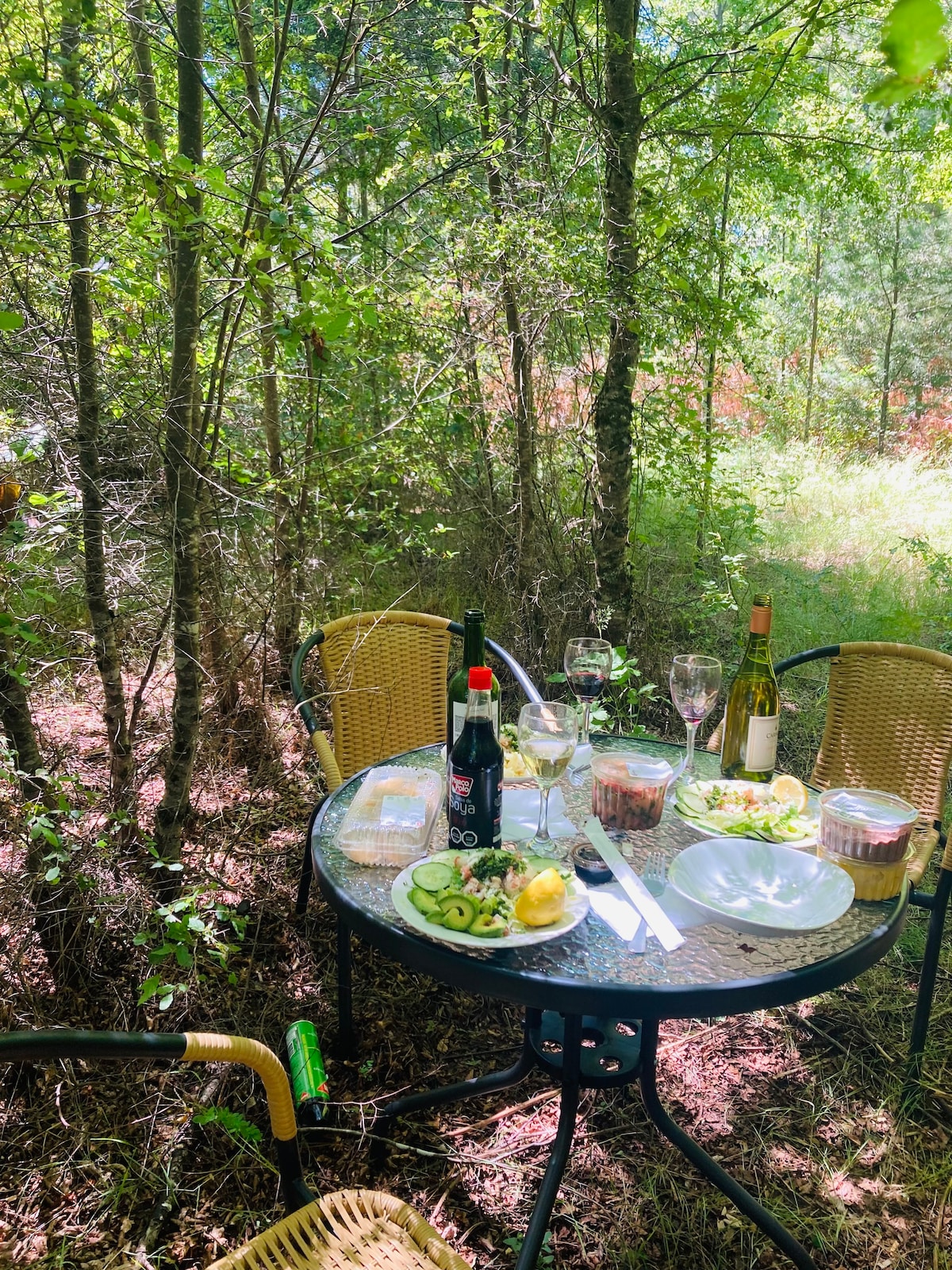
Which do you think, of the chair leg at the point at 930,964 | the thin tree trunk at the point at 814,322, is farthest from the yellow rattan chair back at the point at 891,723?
the thin tree trunk at the point at 814,322

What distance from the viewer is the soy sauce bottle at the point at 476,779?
3.86 ft

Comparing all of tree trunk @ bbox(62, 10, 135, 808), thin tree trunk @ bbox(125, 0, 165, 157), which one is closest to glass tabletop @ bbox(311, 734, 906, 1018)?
tree trunk @ bbox(62, 10, 135, 808)

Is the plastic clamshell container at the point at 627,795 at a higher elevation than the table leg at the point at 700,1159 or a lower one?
higher

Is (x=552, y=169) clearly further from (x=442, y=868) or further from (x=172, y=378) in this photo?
(x=442, y=868)

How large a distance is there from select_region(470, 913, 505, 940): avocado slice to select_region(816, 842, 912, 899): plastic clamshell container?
19.4 inches

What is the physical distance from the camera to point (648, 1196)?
1586 mm

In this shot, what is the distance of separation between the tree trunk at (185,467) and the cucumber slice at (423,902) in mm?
1039

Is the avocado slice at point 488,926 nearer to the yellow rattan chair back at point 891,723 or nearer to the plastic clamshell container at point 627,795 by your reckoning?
the plastic clamshell container at point 627,795

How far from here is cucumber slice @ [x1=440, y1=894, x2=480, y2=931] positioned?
3.35 ft

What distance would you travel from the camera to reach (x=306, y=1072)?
1652 mm

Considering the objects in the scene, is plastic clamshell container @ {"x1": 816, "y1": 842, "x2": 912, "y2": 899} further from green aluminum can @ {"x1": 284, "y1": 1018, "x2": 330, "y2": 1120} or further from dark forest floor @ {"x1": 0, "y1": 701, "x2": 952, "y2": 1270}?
green aluminum can @ {"x1": 284, "y1": 1018, "x2": 330, "y2": 1120}

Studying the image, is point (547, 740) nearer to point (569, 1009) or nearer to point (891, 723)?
point (569, 1009)

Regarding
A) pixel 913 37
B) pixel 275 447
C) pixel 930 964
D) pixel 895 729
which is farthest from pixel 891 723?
pixel 275 447

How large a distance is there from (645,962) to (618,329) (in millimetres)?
2483
